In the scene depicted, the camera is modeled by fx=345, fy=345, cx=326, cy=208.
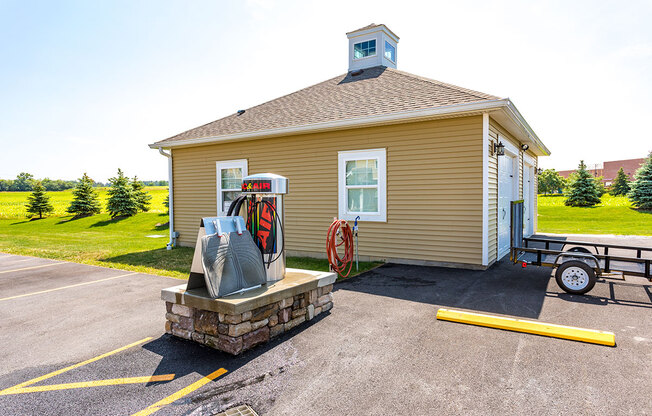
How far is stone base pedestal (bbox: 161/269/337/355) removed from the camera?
3.46 m

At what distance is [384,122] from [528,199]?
8.31 meters

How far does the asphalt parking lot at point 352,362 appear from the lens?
2.65 m

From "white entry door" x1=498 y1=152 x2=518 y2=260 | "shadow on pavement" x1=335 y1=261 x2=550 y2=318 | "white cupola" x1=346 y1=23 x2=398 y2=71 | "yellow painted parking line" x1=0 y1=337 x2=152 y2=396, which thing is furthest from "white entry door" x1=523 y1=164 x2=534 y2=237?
"yellow painted parking line" x1=0 y1=337 x2=152 y2=396

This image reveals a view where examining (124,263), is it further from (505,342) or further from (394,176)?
(505,342)

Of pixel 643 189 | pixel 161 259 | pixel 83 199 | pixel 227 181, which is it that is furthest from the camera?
pixel 83 199

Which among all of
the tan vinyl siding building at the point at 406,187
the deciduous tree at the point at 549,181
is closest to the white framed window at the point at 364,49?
the tan vinyl siding building at the point at 406,187

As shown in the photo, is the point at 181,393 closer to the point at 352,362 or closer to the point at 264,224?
the point at 352,362

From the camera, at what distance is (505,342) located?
3689mm

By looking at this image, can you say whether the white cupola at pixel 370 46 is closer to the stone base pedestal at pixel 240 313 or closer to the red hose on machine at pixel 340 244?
the red hose on machine at pixel 340 244

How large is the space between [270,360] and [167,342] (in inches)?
→ 51.6

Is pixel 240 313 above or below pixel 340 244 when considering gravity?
below

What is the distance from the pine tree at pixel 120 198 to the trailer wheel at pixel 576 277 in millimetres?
26811

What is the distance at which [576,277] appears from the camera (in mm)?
5258

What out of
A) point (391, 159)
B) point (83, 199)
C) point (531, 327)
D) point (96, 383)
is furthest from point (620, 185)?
point (83, 199)
